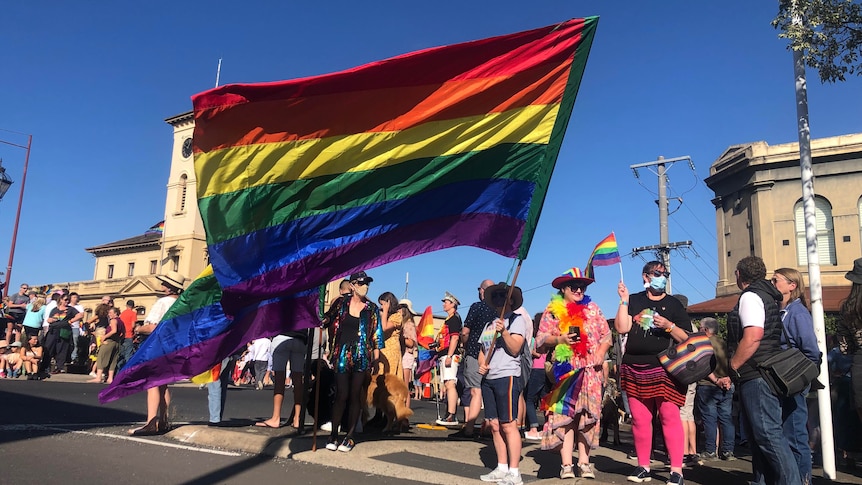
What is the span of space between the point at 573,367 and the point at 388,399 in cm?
313

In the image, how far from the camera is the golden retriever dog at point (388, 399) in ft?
27.4

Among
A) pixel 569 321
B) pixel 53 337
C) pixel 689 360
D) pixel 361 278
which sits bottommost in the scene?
pixel 689 360

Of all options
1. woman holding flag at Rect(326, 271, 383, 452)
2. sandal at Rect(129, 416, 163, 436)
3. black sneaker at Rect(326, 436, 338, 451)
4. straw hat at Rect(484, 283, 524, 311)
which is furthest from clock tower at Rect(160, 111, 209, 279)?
straw hat at Rect(484, 283, 524, 311)

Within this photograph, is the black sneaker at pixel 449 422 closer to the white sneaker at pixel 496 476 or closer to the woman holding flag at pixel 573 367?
the woman holding flag at pixel 573 367

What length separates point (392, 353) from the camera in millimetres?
8898

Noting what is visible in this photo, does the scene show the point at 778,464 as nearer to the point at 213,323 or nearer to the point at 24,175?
the point at 213,323

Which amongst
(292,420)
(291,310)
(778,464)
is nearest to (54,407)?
(292,420)

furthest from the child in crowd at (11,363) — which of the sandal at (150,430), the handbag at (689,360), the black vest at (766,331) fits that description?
the black vest at (766,331)

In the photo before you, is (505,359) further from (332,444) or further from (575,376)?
(332,444)

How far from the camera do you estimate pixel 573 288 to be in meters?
6.21

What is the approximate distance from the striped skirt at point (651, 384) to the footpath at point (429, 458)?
76 cm

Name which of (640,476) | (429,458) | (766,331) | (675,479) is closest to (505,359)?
(640,476)

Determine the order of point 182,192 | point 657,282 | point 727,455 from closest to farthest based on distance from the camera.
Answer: point 657,282 → point 727,455 → point 182,192

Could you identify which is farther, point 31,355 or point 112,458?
point 31,355
